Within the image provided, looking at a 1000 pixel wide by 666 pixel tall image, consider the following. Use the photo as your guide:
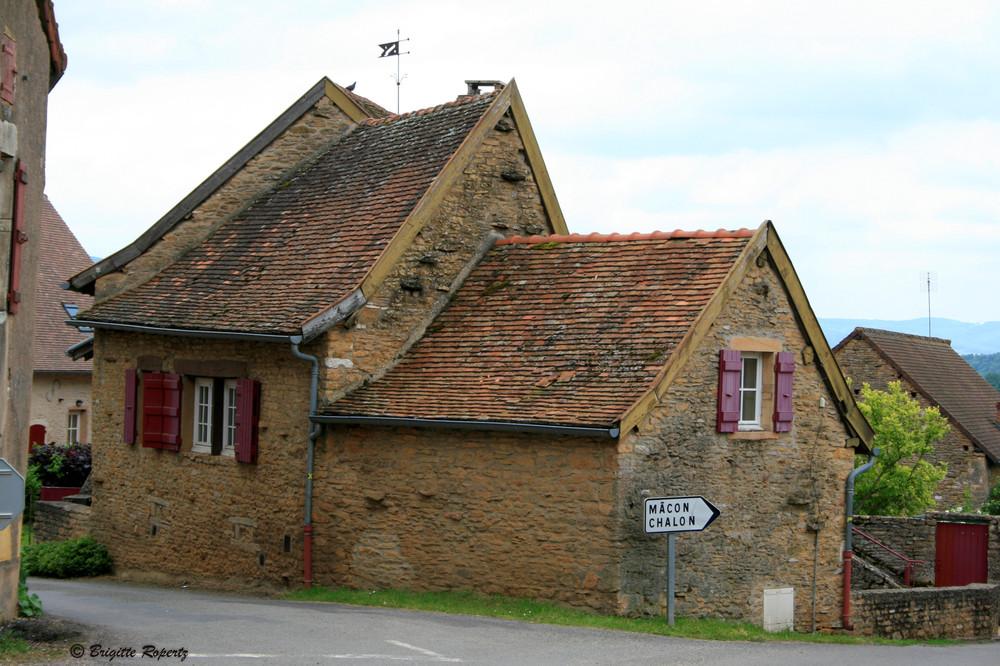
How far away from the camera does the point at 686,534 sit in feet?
45.9

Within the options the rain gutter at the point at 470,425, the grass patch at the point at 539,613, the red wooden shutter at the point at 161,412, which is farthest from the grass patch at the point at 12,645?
the red wooden shutter at the point at 161,412

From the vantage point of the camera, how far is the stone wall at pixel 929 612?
16688mm

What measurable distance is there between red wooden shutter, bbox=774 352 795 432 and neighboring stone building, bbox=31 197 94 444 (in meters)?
22.2

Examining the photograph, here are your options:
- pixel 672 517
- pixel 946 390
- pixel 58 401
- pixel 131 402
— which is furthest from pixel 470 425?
pixel 946 390

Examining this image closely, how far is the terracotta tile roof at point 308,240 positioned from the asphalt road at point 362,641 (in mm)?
3938

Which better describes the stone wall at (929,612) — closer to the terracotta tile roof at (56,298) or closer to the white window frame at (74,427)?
the terracotta tile roof at (56,298)

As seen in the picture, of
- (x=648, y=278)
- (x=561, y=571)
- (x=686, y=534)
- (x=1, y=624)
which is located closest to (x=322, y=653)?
(x=1, y=624)

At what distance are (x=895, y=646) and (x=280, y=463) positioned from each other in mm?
8842

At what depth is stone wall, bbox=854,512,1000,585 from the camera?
22.0 m

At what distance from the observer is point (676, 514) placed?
12.7 metres

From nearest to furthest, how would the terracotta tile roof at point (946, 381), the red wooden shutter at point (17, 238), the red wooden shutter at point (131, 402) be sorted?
1. the red wooden shutter at point (17, 238)
2. the red wooden shutter at point (131, 402)
3. the terracotta tile roof at point (946, 381)

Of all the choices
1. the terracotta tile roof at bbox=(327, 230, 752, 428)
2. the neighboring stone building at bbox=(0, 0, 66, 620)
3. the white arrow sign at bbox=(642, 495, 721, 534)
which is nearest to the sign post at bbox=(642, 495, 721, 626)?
the white arrow sign at bbox=(642, 495, 721, 534)

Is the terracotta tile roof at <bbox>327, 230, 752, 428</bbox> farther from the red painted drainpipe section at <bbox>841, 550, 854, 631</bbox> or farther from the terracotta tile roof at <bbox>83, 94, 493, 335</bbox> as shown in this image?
the red painted drainpipe section at <bbox>841, 550, 854, 631</bbox>

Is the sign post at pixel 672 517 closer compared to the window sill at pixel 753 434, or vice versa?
the sign post at pixel 672 517
